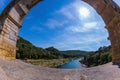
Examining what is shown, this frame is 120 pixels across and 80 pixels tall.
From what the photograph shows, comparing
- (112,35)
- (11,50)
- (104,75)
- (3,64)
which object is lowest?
(104,75)

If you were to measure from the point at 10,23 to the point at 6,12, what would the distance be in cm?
61

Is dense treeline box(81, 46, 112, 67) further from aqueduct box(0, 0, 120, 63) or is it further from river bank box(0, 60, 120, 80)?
river bank box(0, 60, 120, 80)

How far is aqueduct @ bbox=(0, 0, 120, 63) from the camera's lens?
23.6 ft

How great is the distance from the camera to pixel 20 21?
8609 millimetres

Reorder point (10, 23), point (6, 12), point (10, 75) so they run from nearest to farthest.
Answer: point (10, 75), point (6, 12), point (10, 23)

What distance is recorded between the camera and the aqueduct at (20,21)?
23.6 feet

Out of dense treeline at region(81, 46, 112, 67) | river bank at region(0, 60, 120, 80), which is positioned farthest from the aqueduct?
dense treeline at region(81, 46, 112, 67)

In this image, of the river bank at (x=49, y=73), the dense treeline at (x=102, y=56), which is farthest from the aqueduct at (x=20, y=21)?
the dense treeline at (x=102, y=56)

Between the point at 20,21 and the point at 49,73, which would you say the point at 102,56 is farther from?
the point at 49,73

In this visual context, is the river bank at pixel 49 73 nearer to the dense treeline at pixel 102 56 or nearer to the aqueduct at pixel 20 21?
the aqueduct at pixel 20 21

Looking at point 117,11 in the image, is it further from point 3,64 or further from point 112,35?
point 3,64

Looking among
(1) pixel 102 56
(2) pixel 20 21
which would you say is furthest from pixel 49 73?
(1) pixel 102 56

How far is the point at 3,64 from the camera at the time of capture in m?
6.43

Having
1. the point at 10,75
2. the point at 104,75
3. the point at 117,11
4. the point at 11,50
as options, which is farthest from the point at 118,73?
the point at 11,50
